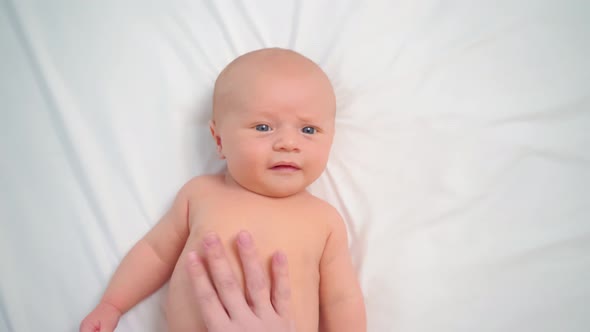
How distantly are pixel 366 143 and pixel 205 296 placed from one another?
0.57 meters

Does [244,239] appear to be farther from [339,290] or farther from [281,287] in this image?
[339,290]

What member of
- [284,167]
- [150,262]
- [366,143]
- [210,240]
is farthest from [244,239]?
[366,143]

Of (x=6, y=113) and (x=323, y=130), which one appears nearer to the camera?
(x=323, y=130)

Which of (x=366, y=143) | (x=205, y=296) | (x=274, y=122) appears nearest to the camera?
(x=205, y=296)

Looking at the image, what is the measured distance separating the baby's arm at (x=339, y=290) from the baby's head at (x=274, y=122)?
158 mm

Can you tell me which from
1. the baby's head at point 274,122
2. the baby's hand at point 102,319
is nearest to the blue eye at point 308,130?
the baby's head at point 274,122

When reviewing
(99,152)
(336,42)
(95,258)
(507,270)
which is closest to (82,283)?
(95,258)

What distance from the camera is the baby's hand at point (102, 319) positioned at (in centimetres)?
102

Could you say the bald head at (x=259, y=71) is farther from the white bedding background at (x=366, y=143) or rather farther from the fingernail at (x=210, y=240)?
the fingernail at (x=210, y=240)

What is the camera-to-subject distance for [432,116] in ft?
3.99

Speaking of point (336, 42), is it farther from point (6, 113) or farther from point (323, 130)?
point (6, 113)

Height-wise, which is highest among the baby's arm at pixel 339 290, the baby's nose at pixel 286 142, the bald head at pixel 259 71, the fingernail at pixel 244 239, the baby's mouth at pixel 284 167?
the bald head at pixel 259 71

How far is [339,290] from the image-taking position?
1059 mm

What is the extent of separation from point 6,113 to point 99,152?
0.25m
